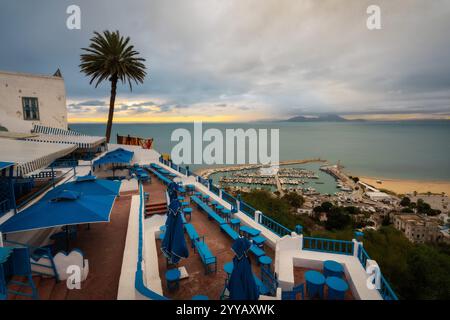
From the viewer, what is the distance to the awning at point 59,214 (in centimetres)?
621

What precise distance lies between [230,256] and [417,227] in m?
59.2

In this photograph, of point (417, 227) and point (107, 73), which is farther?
point (417, 227)

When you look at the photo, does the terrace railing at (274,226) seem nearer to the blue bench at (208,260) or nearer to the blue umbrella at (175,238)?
the blue bench at (208,260)

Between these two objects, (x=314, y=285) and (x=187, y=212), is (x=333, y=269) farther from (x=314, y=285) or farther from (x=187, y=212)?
(x=187, y=212)

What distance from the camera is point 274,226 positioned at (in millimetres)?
10484

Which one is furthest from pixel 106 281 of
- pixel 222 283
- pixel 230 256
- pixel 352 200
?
pixel 352 200

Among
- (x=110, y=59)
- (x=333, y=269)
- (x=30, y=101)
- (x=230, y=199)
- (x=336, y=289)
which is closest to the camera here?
(x=336, y=289)

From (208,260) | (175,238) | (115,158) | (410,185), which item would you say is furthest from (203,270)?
(410,185)

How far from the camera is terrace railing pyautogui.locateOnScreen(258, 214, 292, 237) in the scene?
10.1 m

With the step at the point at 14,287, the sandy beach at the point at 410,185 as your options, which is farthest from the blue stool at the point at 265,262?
the sandy beach at the point at 410,185

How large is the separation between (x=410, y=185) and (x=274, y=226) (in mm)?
125086

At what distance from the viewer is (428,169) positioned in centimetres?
13612

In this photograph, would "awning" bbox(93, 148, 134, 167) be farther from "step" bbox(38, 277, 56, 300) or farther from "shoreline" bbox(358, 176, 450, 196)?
"shoreline" bbox(358, 176, 450, 196)
